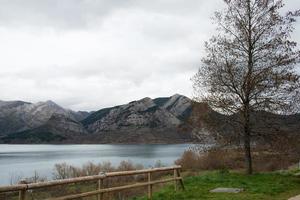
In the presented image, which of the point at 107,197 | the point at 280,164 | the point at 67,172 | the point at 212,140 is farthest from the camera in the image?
the point at 280,164

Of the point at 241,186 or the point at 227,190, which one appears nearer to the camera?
the point at 227,190

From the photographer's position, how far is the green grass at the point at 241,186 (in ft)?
54.7

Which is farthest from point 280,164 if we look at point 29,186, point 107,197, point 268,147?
point 29,186

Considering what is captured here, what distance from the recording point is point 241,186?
19516 mm

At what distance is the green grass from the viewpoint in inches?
656

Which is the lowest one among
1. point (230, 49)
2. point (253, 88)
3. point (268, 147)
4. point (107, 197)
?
point (107, 197)

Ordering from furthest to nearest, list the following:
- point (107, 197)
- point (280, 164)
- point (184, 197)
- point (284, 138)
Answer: point (280, 164)
point (284, 138)
point (107, 197)
point (184, 197)

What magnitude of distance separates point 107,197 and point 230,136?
8436mm

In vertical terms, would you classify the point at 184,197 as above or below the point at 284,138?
below

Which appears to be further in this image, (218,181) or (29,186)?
(218,181)

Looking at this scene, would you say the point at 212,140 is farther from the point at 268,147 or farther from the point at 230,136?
the point at 268,147

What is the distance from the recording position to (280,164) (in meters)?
45.0

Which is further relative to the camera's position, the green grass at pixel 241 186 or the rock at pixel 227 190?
the rock at pixel 227 190

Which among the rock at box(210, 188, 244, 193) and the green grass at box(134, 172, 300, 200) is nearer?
the green grass at box(134, 172, 300, 200)
